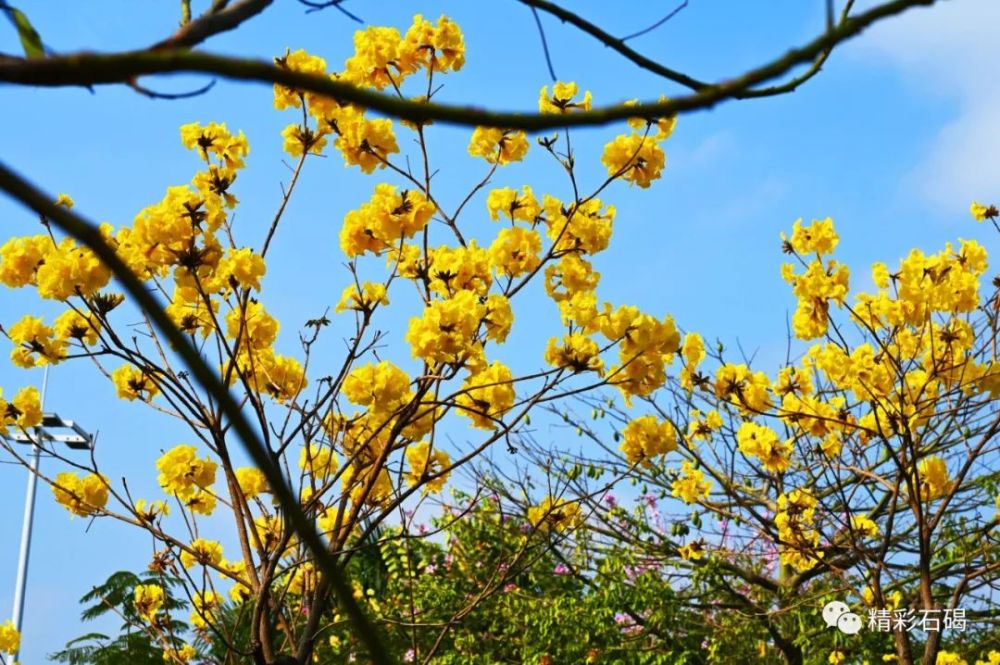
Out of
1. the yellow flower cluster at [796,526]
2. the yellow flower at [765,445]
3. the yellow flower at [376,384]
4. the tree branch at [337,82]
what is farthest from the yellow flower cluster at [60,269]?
the yellow flower cluster at [796,526]

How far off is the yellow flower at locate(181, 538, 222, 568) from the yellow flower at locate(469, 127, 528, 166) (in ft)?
5.32

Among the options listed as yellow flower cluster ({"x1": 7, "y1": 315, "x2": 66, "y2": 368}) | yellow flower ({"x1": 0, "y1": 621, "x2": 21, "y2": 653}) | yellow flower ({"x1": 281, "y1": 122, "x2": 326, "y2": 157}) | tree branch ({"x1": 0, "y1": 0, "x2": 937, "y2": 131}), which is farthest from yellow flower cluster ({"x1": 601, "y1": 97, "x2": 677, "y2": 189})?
yellow flower ({"x1": 0, "y1": 621, "x2": 21, "y2": 653})

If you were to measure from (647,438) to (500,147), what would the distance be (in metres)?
1.15

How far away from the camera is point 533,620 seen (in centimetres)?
755

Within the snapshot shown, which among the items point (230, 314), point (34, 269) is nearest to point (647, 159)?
point (230, 314)

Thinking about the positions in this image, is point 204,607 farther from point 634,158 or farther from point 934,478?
point 934,478

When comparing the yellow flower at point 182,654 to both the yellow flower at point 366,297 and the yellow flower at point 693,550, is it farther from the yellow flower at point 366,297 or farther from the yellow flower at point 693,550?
the yellow flower at point 693,550

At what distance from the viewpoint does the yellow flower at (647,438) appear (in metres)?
3.74

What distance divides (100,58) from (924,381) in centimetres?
476

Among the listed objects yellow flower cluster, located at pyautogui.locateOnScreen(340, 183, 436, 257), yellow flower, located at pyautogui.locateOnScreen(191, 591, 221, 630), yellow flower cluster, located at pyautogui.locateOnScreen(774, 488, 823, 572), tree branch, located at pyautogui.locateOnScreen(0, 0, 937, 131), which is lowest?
A: tree branch, located at pyautogui.locateOnScreen(0, 0, 937, 131)

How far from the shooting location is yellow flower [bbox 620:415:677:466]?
3742 millimetres

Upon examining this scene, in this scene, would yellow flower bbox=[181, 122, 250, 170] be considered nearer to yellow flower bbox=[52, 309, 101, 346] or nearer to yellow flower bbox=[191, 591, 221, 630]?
yellow flower bbox=[52, 309, 101, 346]

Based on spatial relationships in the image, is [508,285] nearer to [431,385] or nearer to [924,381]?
[431,385]

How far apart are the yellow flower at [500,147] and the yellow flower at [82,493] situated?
1665 mm
